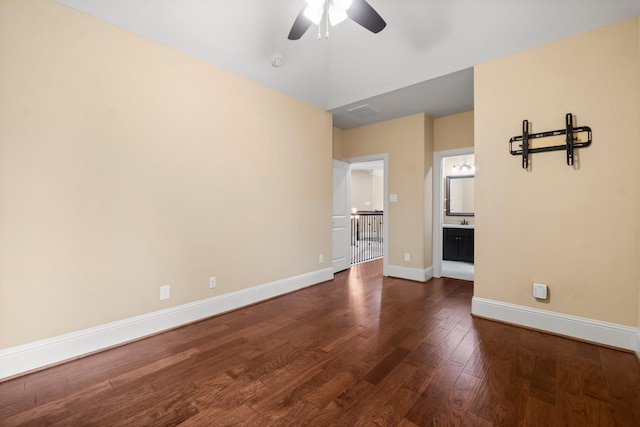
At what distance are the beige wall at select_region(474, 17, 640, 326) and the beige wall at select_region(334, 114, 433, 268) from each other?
4.59 feet

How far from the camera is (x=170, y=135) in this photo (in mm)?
2711

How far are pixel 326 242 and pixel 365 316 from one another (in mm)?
1684

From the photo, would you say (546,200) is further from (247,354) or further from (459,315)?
(247,354)

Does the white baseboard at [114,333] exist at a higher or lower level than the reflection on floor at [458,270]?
higher

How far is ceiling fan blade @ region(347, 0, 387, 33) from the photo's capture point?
6.42 ft

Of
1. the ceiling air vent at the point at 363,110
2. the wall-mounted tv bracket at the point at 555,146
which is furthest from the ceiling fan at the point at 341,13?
the ceiling air vent at the point at 363,110

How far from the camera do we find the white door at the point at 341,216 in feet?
16.5

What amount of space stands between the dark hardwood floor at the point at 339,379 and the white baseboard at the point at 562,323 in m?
0.10

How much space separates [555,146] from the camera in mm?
2562

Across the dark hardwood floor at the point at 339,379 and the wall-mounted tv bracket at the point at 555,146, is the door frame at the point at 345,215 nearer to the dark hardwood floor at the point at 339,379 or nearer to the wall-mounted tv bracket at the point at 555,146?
the dark hardwood floor at the point at 339,379

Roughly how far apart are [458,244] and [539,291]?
11.2 feet

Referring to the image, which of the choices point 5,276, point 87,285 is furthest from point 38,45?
point 87,285

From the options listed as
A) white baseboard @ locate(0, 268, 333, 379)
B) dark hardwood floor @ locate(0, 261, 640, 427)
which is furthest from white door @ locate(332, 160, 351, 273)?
dark hardwood floor @ locate(0, 261, 640, 427)

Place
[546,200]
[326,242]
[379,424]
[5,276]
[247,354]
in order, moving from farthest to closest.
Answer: [326,242] < [546,200] < [247,354] < [5,276] < [379,424]
